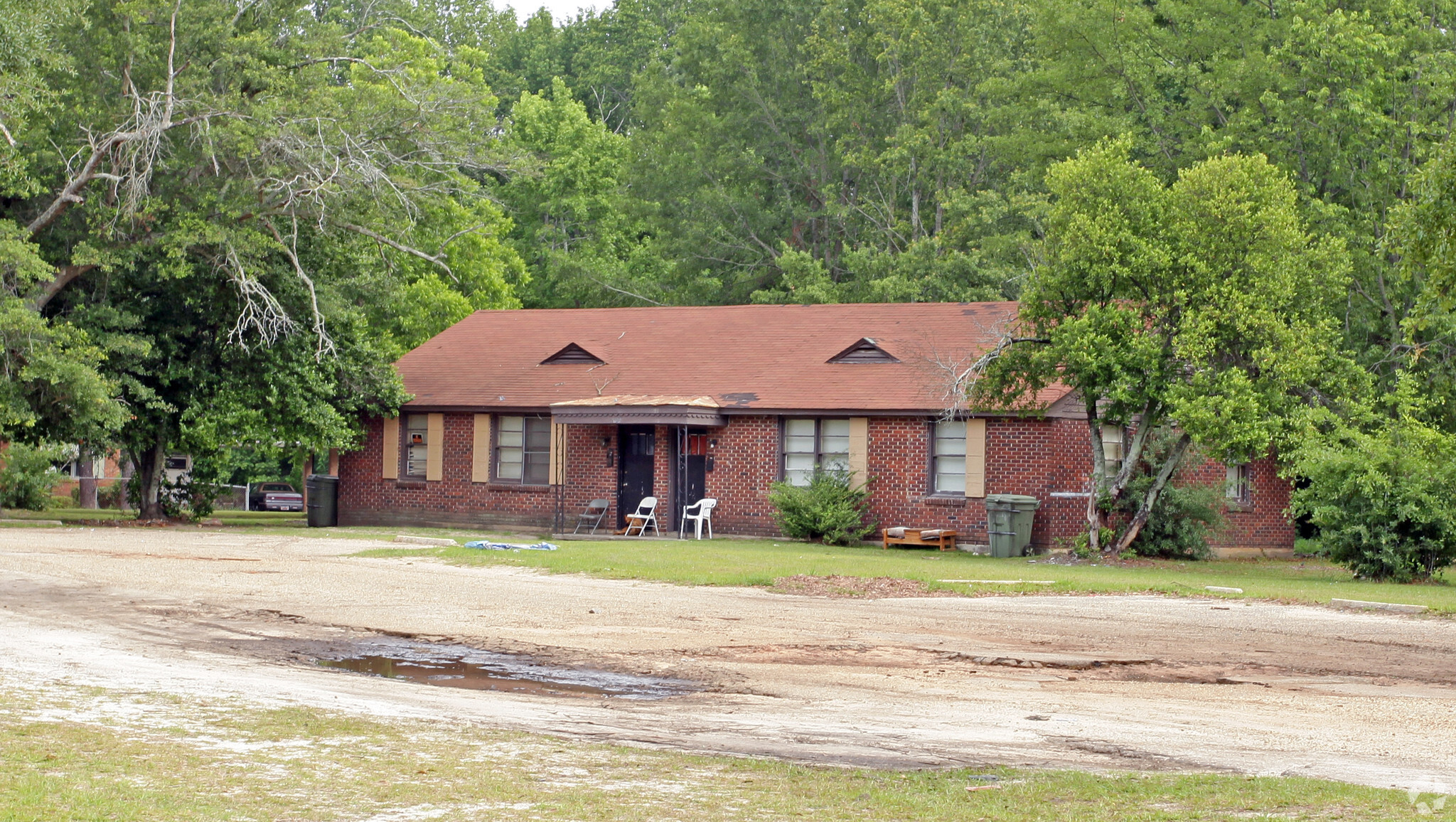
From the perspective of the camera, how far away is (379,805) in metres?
7.48

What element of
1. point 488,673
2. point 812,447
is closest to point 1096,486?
point 812,447

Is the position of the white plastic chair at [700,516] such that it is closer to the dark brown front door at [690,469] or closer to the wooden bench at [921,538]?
the dark brown front door at [690,469]

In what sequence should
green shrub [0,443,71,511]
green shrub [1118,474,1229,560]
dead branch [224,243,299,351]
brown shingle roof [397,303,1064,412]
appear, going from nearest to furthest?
green shrub [1118,474,1229,560] < dead branch [224,243,299,351] < brown shingle roof [397,303,1064,412] < green shrub [0,443,71,511]

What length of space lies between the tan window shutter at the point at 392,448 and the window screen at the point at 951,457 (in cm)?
1274

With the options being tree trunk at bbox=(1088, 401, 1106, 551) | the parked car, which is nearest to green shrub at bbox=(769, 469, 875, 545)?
tree trunk at bbox=(1088, 401, 1106, 551)

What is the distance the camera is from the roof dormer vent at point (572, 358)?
115 feet

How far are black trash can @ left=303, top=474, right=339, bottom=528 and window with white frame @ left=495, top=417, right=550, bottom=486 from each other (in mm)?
4032

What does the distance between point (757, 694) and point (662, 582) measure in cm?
849

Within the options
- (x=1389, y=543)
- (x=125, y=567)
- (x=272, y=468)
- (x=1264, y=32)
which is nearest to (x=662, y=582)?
(x=125, y=567)

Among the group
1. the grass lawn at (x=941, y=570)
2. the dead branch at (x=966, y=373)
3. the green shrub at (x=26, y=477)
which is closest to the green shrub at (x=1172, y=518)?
the grass lawn at (x=941, y=570)

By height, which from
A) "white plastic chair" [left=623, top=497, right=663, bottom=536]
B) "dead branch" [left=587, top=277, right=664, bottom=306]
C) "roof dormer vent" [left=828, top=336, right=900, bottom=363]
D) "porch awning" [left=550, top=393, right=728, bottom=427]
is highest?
"dead branch" [left=587, top=277, right=664, bottom=306]

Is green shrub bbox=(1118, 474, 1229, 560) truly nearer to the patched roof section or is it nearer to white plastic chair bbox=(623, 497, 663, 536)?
the patched roof section

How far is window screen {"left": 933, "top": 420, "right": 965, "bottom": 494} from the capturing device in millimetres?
30062

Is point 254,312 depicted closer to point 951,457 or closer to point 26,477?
point 951,457
